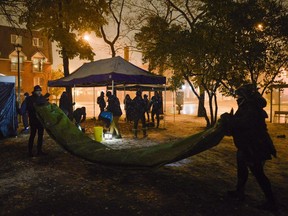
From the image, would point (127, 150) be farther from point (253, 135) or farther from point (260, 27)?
point (260, 27)

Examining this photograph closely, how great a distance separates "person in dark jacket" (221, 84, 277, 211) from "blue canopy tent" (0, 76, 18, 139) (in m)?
9.70

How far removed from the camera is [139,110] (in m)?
11.5

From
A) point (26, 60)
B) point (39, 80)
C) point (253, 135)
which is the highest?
point (26, 60)

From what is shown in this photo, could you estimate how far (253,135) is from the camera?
418 centimetres

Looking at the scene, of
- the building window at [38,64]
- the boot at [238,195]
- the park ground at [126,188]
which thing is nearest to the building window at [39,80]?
the building window at [38,64]

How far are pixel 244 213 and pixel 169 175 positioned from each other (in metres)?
2.26

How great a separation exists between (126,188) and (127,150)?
723 millimetres

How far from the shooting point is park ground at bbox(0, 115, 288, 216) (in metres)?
4.42

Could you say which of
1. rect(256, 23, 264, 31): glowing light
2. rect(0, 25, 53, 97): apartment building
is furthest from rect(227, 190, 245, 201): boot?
rect(0, 25, 53, 97): apartment building

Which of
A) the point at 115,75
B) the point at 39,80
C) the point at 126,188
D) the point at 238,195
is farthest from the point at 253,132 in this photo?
the point at 39,80

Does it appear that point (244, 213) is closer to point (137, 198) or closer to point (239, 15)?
point (137, 198)

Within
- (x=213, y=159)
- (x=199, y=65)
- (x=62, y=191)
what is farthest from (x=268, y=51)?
(x=62, y=191)

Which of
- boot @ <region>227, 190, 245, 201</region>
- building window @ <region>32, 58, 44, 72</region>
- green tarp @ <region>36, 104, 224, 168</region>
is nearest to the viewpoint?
green tarp @ <region>36, 104, 224, 168</region>

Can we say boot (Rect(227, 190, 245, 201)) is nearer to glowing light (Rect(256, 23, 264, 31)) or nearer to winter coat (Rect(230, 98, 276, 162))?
winter coat (Rect(230, 98, 276, 162))
